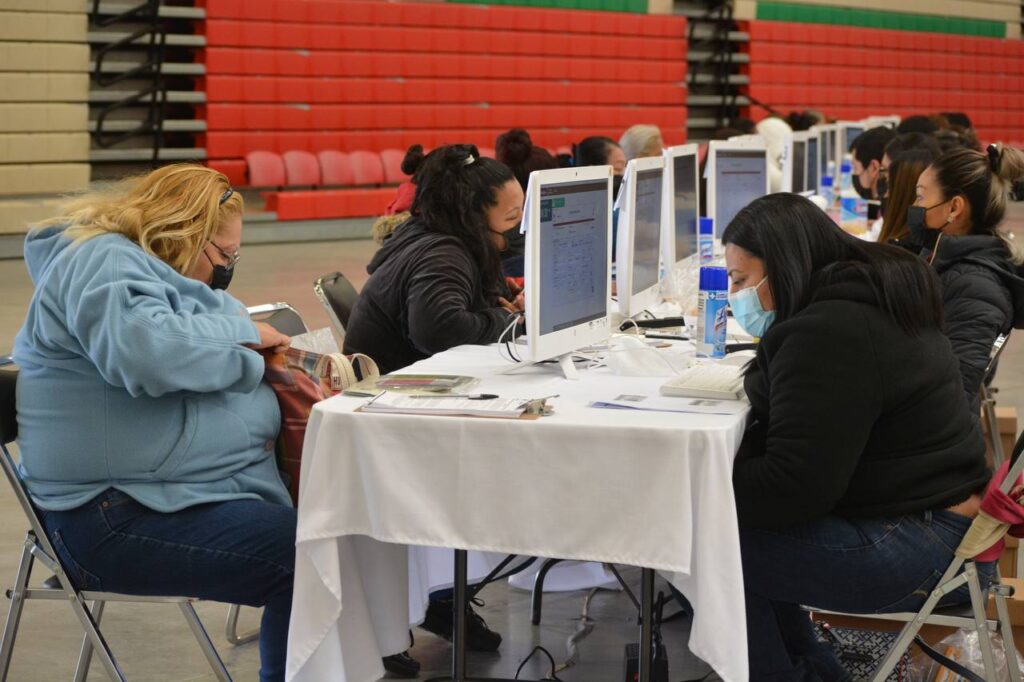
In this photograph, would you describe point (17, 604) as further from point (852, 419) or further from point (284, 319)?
point (852, 419)

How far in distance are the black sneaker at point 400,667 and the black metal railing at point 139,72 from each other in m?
9.31

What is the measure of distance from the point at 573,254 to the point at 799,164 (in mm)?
4816

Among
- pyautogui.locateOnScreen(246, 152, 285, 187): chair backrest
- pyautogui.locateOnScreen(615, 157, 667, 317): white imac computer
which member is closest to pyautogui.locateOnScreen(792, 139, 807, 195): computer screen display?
pyautogui.locateOnScreen(615, 157, 667, 317): white imac computer

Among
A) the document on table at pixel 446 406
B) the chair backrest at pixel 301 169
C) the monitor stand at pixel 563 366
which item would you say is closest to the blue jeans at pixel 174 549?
the document on table at pixel 446 406

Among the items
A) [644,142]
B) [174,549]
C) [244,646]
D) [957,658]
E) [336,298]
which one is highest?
[644,142]

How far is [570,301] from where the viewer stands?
2.70 metres

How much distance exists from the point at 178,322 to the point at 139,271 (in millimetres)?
110

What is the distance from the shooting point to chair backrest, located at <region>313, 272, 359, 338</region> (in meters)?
3.42

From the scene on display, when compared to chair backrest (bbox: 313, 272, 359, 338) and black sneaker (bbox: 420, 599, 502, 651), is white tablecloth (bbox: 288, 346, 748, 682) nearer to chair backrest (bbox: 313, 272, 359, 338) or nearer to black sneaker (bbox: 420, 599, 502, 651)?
black sneaker (bbox: 420, 599, 502, 651)

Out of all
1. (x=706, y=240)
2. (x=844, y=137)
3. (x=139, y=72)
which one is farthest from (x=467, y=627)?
(x=139, y=72)

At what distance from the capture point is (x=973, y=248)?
10.3 feet

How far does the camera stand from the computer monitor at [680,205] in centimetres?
398

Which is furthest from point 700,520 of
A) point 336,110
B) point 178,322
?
point 336,110

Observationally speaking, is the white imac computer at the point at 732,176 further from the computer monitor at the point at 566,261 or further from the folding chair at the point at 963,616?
the folding chair at the point at 963,616
